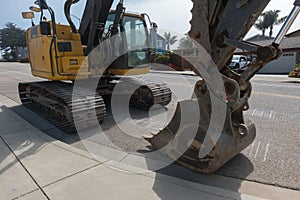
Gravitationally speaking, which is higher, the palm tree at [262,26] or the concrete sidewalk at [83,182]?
the palm tree at [262,26]

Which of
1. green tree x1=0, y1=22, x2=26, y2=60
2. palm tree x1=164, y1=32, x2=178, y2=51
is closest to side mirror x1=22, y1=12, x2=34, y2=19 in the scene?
Answer: palm tree x1=164, y1=32, x2=178, y2=51

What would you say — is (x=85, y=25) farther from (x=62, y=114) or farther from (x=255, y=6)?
(x=255, y=6)

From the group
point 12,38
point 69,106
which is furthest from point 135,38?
point 12,38

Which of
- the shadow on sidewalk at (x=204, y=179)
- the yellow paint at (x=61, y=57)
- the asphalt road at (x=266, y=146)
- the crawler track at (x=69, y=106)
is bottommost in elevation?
the asphalt road at (x=266, y=146)

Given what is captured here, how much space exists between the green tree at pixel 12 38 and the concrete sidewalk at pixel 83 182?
71.5 metres

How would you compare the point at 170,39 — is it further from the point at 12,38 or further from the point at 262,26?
the point at 12,38

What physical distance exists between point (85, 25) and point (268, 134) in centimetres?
471

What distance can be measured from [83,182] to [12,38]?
260 ft

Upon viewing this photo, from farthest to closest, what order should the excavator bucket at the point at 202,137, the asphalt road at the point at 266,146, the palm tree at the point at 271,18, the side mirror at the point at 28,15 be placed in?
the palm tree at the point at 271,18, the side mirror at the point at 28,15, the asphalt road at the point at 266,146, the excavator bucket at the point at 202,137

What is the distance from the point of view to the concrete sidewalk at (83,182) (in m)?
2.30

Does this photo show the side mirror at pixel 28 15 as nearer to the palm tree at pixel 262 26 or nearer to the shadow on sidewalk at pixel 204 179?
the shadow on sidewalk at pixel 204 179

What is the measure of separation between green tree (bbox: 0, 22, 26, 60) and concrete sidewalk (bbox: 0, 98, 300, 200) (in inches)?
2814

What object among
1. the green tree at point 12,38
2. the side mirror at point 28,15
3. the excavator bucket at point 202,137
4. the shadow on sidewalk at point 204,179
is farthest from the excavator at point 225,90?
the green tree at point 12,38

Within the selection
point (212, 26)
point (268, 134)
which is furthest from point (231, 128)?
point (268, 134)
